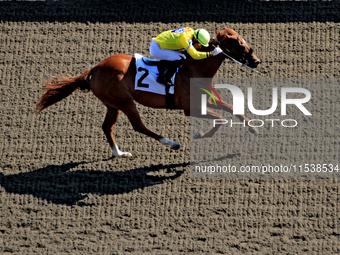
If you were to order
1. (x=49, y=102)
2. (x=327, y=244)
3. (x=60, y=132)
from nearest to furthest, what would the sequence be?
(x=327, y=244), (x=49, y=102), (x=60, y=132)

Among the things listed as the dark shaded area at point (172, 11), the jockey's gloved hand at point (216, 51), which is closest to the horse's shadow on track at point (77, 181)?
the jockey's gloved hand at point (216, 51)

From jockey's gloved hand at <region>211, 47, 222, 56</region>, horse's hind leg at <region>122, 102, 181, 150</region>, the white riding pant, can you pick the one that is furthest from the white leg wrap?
jockey's gloved hand at <region>211, 47, 222, 56</region>

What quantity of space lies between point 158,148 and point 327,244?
2810 millimetres

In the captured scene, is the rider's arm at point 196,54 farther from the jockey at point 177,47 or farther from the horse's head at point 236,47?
the horse's head at point 236,47

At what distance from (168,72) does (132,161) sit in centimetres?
151

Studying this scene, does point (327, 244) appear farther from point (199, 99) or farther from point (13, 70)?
point (13, 70)

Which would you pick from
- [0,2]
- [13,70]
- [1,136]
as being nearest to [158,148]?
[1,136]

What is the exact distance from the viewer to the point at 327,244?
5789 mm

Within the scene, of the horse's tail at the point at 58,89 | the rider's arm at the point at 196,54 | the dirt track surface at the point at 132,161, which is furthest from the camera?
the horse's tail at the point at 58,89

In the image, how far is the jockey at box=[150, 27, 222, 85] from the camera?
20.2ft

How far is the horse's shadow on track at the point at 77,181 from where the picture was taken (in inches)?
256

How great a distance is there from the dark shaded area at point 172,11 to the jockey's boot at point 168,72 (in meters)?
2.29

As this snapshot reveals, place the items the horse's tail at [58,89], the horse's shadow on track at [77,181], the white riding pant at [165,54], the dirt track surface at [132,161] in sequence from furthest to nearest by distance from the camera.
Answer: the horse's tail at [58,89], the horse's shadow on track at [77,181], the white riding pant at [165,54], the dirt track surface at [132,161]

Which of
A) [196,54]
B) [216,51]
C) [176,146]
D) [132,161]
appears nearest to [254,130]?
[176,146]
